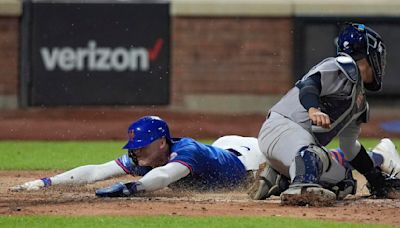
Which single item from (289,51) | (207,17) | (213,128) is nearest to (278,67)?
(289,51)

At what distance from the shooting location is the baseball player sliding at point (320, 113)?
26.1 ft

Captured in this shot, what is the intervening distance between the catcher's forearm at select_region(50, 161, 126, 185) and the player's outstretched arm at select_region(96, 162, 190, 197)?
598 mm

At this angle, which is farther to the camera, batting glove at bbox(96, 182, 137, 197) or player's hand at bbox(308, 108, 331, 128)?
batting glove at bbox(96, 182, 137, 197)

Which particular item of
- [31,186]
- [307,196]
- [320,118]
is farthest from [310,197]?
[31,186]

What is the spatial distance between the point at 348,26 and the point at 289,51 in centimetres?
1284

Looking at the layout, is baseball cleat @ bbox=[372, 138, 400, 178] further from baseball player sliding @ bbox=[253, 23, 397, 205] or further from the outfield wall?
the outfield wall

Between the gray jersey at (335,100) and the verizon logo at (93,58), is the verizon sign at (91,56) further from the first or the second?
the gray jersey at (335,100)

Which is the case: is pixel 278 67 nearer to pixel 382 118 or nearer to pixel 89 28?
pixel 382 118

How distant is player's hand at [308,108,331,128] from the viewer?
7.74m

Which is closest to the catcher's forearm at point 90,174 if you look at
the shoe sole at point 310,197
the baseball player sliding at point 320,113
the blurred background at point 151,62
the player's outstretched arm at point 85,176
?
the player's outstretched arm at point 85,176

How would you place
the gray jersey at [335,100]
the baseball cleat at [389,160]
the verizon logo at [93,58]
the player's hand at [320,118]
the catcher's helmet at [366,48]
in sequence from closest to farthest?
the player's hand at [320,118] < the gray jersey at [335,100] < the catcher's helmet at [366,48] < the baseball cleat at [389,160] < the verizon logo at [93,58]

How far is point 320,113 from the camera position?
7812 millimetres

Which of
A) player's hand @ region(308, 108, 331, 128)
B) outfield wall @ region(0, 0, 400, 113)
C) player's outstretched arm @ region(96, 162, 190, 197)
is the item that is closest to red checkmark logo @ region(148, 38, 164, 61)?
outfield wall @ region(0, 0, 400, 113)

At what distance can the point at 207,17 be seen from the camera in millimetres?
21625
